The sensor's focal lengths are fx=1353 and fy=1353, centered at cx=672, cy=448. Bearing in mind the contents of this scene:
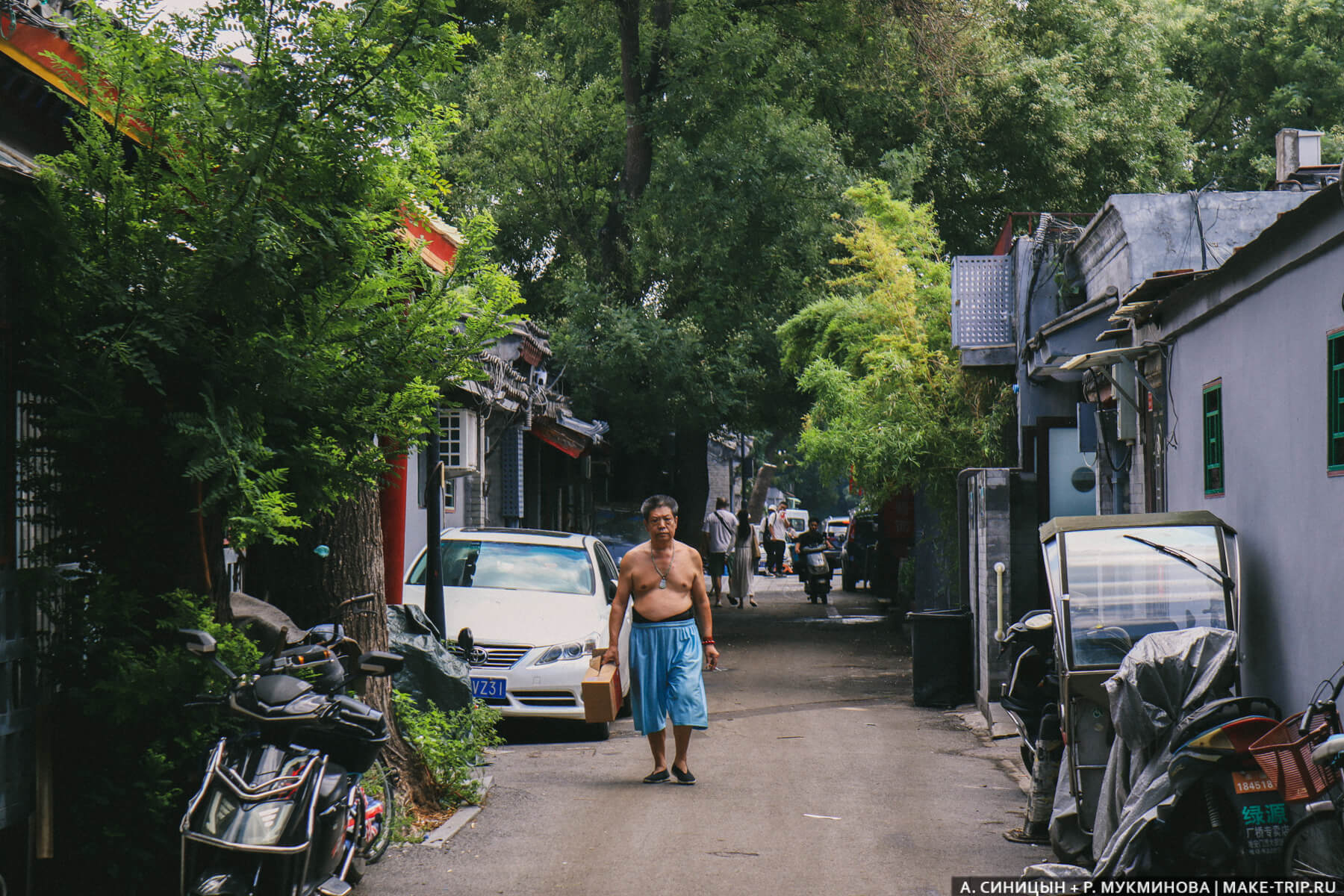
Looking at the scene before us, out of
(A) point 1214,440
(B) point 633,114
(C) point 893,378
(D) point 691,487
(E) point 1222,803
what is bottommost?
(E) point 1222,803

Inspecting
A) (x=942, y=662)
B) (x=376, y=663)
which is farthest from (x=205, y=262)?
(x=942, y=662)

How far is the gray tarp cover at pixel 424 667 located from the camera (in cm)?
913

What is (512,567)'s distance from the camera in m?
12.7

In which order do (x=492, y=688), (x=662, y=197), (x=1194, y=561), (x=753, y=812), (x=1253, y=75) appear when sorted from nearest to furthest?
(x=1194, y=561), (x=753, y=812), (x=492, y=688), (x=662, y=197), (x=1253, y=75)

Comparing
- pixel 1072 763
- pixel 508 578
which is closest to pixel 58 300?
pixel 1072 763

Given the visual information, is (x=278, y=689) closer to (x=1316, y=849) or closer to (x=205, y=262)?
(x=205, y=262)

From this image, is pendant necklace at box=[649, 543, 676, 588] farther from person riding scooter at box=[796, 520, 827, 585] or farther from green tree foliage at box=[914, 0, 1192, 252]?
person riding scooter at box=[796, 520, 827, 585]

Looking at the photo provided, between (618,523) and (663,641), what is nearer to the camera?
(663,641)

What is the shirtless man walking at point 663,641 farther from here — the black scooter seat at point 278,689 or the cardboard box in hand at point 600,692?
the black scooter seat at point 278,689

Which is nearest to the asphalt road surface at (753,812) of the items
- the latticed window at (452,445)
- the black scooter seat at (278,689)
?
the black scooter seat at (278,689)

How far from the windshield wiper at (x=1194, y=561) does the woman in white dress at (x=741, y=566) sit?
739 inches

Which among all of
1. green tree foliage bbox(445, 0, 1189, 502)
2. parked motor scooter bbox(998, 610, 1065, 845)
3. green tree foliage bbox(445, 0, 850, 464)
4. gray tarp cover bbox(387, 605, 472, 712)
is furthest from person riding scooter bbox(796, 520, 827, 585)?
parked motor scooter bbox(998, 610, 1065, 845)

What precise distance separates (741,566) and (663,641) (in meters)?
18.3

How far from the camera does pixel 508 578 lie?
493 inches
